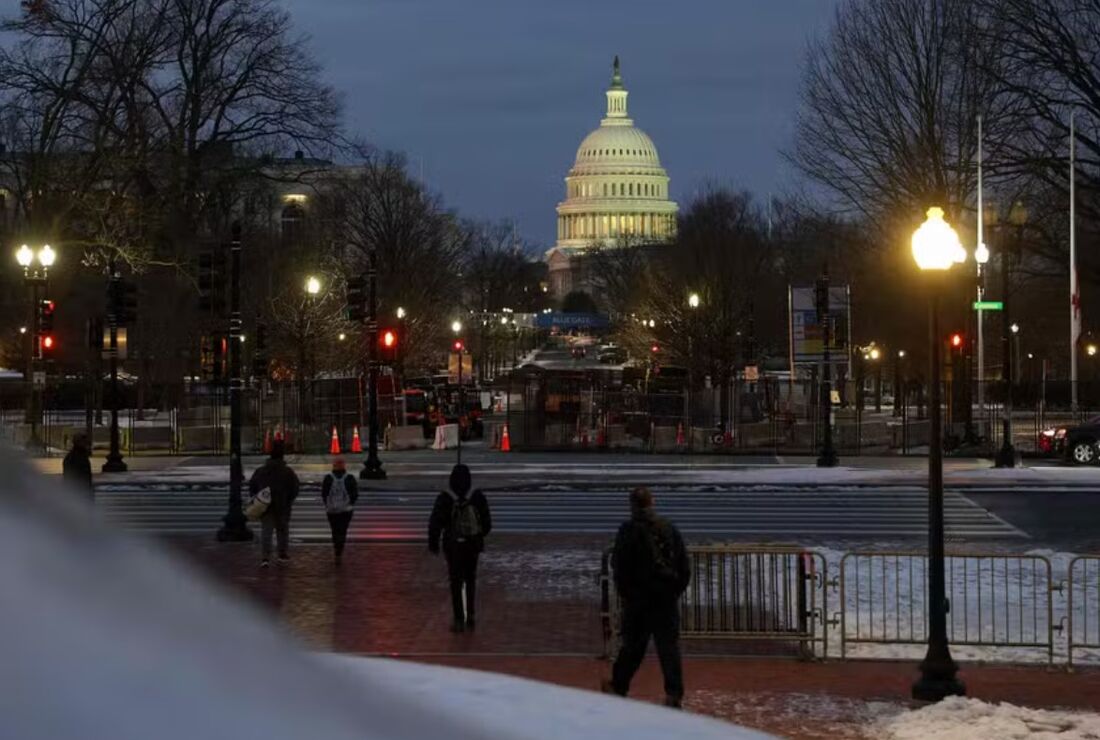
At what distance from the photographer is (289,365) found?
59250mm

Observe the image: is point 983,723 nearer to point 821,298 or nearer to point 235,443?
point 235,443

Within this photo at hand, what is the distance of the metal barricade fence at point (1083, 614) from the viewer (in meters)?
12.4

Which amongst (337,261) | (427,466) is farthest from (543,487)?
(337,261)

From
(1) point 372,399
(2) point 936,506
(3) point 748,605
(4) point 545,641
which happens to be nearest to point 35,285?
(1) point 372,399

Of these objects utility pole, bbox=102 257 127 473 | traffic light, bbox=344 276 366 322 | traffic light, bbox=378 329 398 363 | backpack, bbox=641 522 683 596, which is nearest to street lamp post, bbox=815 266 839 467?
traffic light, bbox=378 329 398 363

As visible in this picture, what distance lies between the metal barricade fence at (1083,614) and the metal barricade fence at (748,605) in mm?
2039

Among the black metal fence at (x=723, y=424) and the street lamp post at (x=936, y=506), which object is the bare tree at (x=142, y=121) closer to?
the black metal fence at (x=723, y=424)

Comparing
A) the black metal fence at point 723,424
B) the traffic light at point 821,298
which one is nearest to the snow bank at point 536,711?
the traffic light at point 821,298

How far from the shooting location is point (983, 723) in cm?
977

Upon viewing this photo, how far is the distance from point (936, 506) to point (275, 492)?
356 inches

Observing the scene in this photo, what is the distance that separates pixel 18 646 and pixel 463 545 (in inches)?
467

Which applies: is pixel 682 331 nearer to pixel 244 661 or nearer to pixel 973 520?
pixel 973 520

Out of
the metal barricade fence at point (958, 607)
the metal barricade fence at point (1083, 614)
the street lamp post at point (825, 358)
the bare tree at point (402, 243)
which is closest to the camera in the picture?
the metal barricade fence at point (1083, 614)

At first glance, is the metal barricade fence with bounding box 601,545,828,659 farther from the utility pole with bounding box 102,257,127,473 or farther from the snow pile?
the utility pole with bounding box 102,257,127,473
